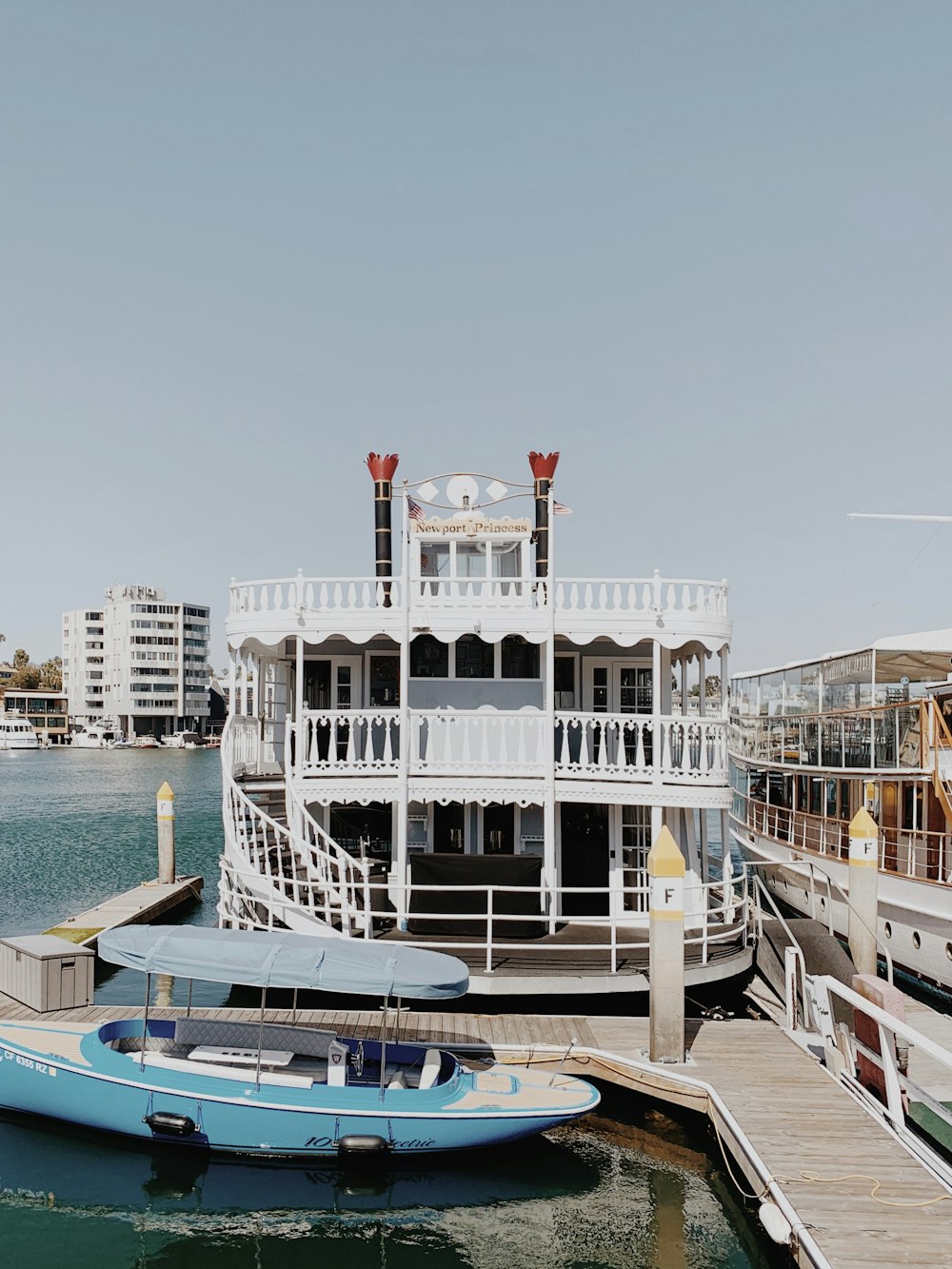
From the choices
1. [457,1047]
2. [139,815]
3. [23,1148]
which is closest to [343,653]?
[457,1047]

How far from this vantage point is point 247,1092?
11.7m

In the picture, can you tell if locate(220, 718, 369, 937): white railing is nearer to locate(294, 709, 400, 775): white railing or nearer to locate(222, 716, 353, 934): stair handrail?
locate(222, 716, 353, 934): stair handrail

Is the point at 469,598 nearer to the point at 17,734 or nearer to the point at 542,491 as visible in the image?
the point at 542,491

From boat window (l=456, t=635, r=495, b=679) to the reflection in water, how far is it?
349 inches

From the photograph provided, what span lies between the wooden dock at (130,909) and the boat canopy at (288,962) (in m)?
8.78

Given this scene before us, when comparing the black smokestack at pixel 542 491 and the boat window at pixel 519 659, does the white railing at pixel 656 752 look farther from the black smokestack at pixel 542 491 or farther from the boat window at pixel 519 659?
the black smokestack at pixel 542 491

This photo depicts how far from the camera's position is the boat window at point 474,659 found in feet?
A: 63.4

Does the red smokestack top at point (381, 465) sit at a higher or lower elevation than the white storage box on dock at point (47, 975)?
higher

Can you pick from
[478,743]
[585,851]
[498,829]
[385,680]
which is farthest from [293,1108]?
[385,680]

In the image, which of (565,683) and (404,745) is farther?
(565,683)

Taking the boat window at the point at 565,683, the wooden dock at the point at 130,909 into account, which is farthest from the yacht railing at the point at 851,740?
the wooden dock at the point at 130,909

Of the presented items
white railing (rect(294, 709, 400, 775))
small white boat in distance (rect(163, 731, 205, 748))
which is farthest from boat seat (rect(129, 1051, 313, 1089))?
small white boat in distance (rect(163, 731, 205, 748))

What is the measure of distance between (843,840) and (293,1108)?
17596 mm

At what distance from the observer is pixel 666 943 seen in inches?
496
